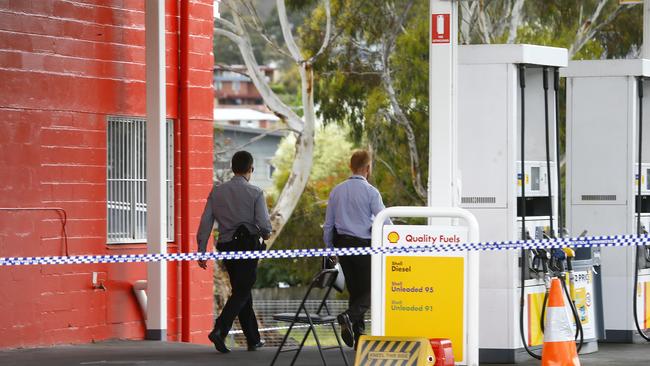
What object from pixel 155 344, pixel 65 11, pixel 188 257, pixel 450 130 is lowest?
pixel 155 344

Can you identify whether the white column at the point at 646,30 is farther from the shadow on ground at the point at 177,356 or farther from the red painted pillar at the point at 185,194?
the red painted pillar at the point at 185,194

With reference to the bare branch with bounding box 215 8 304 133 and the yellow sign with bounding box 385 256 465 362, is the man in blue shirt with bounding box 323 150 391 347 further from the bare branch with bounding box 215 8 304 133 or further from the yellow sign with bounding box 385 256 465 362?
the bare branch with bounding box 215 8 304 133

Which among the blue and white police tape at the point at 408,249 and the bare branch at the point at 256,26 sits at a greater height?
the bare branch at the point at 256,26

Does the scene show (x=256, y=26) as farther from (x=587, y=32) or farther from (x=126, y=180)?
(x=126, y=180)

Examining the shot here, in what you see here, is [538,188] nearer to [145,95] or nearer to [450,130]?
[450,130]

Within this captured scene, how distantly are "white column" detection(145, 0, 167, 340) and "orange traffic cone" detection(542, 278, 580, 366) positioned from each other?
16.5 feet

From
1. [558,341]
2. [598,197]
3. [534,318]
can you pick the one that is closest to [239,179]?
[534,318]

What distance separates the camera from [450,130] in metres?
11.0

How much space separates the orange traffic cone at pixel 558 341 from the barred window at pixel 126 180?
5.57 m

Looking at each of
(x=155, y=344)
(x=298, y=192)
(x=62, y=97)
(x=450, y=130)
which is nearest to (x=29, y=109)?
(x=62, y=97)

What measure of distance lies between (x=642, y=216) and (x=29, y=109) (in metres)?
6.06

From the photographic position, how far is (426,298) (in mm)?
10070

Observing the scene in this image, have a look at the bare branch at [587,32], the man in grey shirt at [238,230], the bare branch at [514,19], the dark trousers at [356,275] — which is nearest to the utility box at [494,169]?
the dark trousers at [356,275]

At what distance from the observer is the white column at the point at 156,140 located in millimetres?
13961
